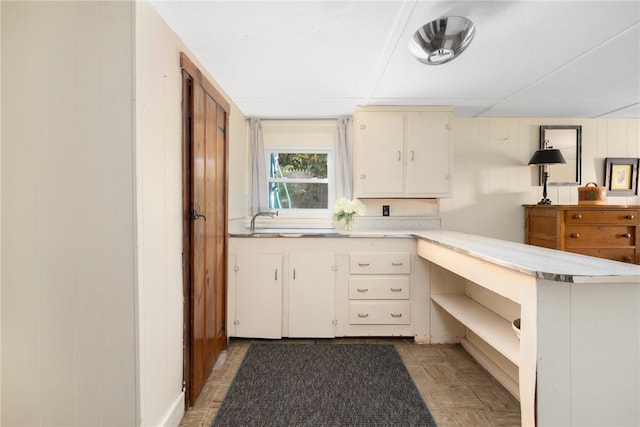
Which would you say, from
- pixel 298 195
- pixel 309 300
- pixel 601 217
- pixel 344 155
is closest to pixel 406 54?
pixel 344 155

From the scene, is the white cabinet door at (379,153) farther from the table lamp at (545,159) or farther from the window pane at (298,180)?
the table lamp at (545,159)

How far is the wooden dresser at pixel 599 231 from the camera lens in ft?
8.71

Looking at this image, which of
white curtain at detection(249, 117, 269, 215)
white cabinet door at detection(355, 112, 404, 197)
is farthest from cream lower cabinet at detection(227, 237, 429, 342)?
white curtain at detection(249, 117, 269, 215)

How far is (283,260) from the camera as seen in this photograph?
250 cm

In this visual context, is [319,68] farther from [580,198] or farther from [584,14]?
[580,198]

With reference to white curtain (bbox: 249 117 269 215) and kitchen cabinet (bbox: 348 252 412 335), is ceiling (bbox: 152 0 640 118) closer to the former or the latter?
white curtain (bbox: 249 117 269 215)

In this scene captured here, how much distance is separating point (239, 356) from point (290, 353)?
386 mm

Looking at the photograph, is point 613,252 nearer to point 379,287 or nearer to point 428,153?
point 428,153

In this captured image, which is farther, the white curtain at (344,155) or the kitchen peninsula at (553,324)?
the white curtain at (344,155)

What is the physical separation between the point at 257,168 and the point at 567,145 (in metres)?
3.29

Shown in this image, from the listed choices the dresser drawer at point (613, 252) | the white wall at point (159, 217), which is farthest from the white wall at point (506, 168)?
the white wall at point (159, 217)

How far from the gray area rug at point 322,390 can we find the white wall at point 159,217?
41 centimetres

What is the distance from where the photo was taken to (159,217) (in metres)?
1.37

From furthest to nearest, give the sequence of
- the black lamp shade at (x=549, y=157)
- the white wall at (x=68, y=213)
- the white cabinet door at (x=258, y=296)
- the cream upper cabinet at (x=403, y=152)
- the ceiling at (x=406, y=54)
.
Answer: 1. the black lamp shade at (x=549, y=157)
2. the cream upper cabinet at (x=403, y=152)
3. the white cabinet door at (x=258, y=296)
4. the ceiling at (x=406, y=54)
5. the white wall at (x=68, y=213)
